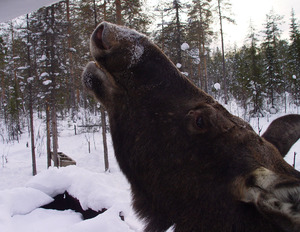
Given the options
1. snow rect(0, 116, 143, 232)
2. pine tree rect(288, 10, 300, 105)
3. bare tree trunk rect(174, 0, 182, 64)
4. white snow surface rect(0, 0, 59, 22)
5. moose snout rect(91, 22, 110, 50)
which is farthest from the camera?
pine tree rect(288, 10, 300, 105)

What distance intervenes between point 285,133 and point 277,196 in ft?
4.42

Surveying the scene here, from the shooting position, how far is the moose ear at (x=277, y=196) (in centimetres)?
108

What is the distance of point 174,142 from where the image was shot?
1.75 metres

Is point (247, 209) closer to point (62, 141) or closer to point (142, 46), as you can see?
point (142, 46)

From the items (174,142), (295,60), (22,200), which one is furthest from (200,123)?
(295,60)

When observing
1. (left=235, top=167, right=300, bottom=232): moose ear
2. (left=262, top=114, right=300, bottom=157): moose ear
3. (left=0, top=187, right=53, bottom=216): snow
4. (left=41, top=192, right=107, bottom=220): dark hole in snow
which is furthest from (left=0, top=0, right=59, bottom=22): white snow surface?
(left=41, top=192, right=107, bottom=220): dark hole in snow

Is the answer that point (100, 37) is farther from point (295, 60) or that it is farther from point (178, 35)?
point (295, 60)

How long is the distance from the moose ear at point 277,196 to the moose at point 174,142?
0.10m

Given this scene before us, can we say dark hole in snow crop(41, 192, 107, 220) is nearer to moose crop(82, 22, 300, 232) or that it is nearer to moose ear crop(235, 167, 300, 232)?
moose crop(82, 22, 300, 232)

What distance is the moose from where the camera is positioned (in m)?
1.61

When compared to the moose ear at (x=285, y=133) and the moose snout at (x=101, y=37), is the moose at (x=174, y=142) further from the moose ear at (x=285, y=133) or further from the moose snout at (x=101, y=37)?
the moose ear at (x=285, y=133)

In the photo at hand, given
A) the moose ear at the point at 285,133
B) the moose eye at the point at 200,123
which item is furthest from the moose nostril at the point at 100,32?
the moose ear at the point at 285,133

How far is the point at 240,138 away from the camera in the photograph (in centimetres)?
172

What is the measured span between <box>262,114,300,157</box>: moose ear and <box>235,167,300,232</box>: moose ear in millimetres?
1029
